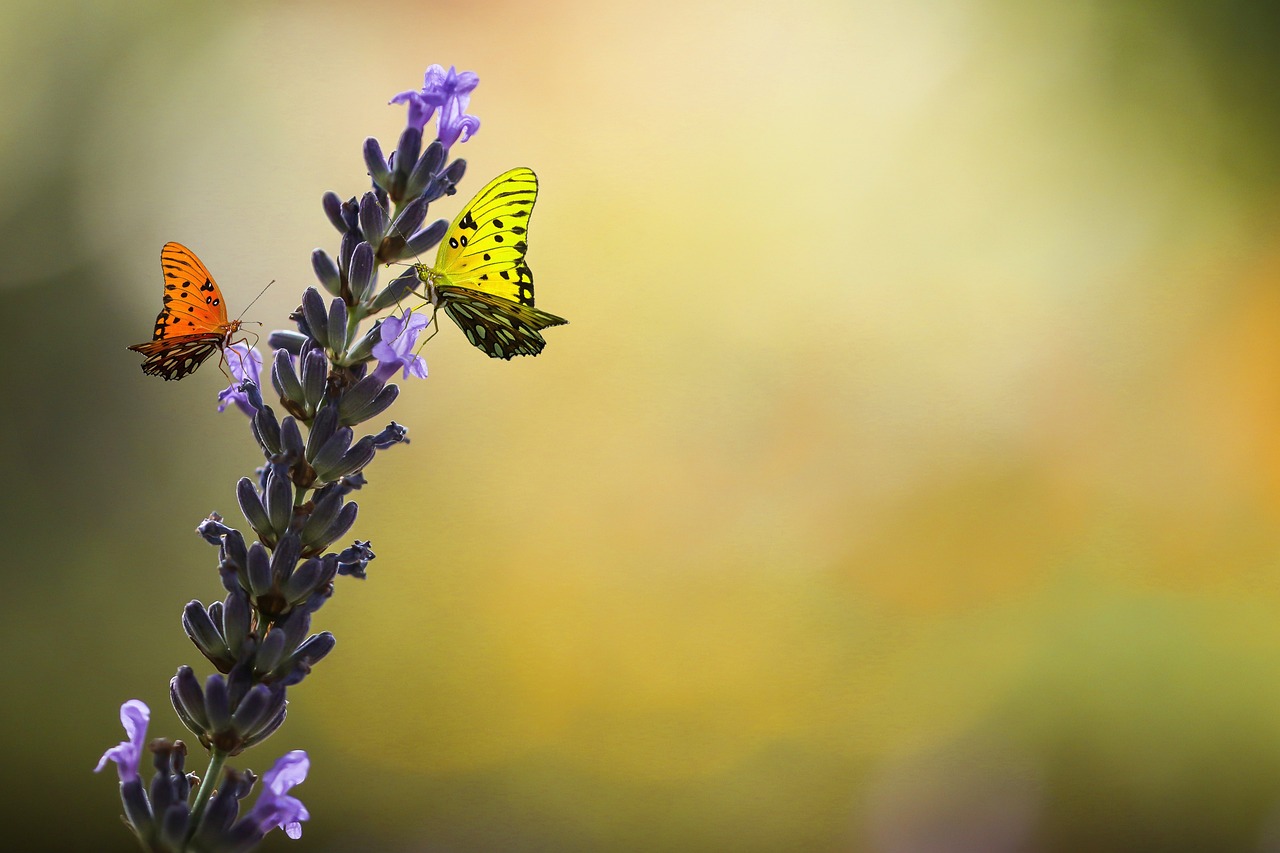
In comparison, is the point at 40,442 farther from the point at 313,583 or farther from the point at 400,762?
the point at 313,583

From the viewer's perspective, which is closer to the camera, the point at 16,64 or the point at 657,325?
the point at 16,64

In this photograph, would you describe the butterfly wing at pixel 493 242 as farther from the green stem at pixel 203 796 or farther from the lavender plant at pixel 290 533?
the green stem at pixel 203 796

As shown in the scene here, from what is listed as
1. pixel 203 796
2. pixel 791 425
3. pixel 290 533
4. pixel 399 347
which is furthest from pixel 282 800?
pixel 791 425

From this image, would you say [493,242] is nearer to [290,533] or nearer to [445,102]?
[445,102]

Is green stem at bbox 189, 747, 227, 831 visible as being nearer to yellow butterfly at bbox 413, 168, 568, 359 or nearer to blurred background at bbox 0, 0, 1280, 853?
yellow butterfly at bbox 413, 168, 568, 359

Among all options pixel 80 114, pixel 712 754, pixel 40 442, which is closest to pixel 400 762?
pixel 712 754

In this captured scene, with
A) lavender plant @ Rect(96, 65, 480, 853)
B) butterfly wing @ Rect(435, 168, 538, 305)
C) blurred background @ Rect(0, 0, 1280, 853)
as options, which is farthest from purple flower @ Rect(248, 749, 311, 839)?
blurred background @ Rect(0, 0, 1280, 853)

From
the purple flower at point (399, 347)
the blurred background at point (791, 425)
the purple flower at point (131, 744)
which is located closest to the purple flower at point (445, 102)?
the purple flower at point (399, 347)
